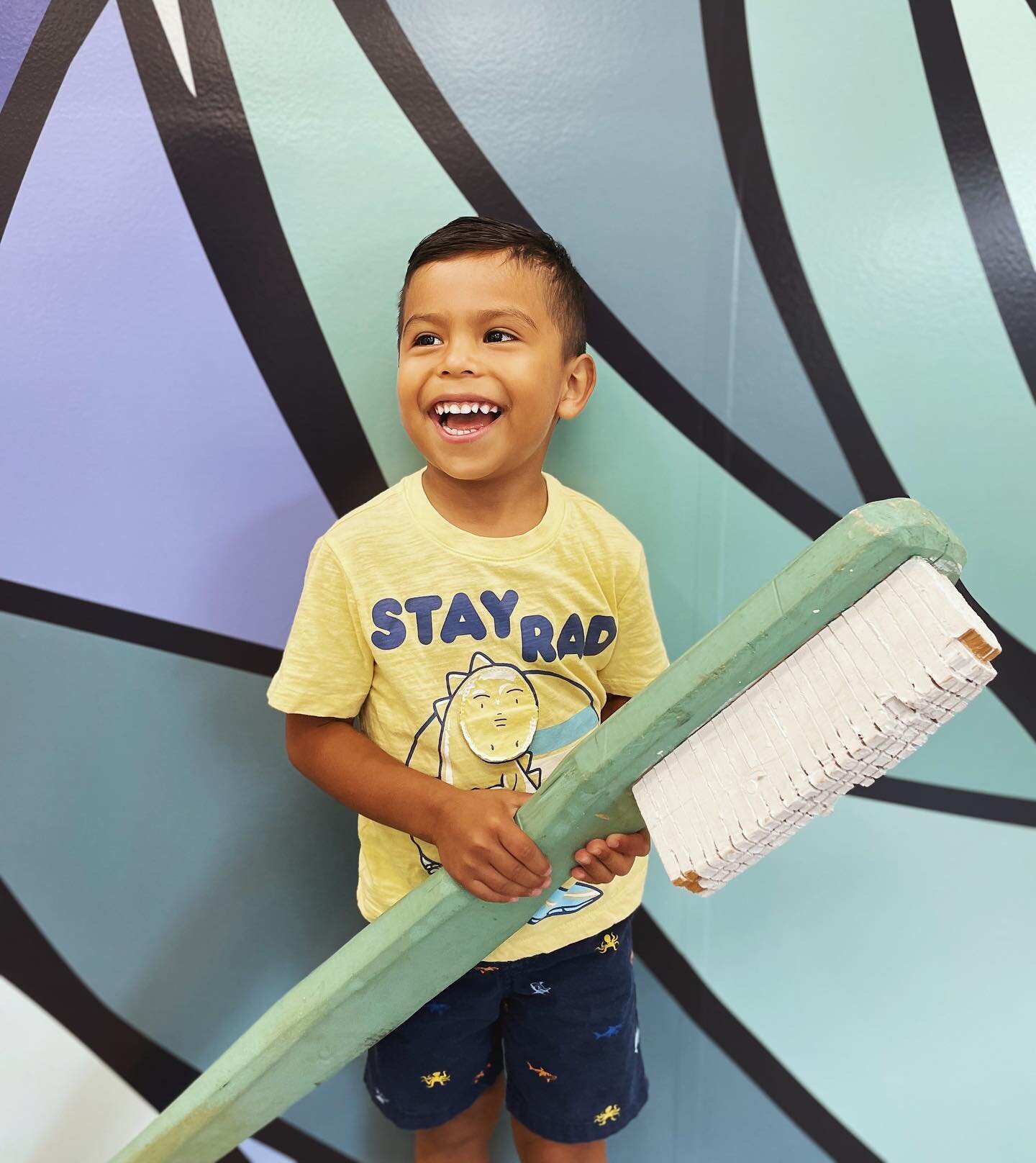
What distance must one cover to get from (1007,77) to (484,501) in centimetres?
55

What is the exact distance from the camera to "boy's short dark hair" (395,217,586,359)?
0.54 meters

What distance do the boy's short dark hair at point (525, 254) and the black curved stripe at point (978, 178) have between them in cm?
35

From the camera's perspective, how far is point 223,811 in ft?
2.30

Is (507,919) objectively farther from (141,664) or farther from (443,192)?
(443,192)

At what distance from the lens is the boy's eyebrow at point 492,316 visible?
0.53m

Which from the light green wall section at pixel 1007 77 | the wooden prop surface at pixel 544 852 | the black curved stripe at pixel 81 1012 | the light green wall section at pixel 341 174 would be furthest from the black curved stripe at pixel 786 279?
the black curved stripe at pixel 81 1012

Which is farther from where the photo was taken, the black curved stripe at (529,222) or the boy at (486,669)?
the black curved stripe at (529,222)

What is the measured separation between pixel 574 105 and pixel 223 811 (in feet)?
2.07

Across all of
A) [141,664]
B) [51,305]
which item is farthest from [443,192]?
[141,664]

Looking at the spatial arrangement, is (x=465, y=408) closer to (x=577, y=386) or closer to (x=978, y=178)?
(x=577, y=386)

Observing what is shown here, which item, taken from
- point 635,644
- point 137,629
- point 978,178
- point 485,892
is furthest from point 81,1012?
point 978,178

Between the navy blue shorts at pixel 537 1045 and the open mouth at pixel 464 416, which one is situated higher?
the open mouth at pixel 464 416

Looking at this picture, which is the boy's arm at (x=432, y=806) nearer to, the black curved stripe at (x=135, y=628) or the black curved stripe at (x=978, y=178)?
the black curved stripe at (x=135, y=628)

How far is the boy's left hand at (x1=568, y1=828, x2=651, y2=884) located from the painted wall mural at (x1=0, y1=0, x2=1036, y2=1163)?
266mm
